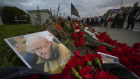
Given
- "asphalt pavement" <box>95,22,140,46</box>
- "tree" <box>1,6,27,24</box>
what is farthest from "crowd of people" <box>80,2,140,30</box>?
"tree" <box>1,6,27,24</box>

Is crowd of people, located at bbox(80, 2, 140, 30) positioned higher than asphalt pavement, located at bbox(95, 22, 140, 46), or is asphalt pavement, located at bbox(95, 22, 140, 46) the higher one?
crowd of people, located at bbox(80, 2, 140, 30)

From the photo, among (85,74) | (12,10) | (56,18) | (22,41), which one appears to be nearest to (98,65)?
(85,74)

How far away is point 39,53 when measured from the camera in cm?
53

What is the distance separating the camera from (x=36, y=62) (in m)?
0.47

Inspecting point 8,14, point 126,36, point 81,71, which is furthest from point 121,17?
point 8,14

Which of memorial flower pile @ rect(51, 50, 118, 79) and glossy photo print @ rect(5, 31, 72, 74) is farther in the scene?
glossy photo print @ rect(5, 31, 72, 74)

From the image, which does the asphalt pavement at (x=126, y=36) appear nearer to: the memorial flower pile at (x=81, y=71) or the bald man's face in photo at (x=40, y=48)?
the memorial flower pile at (x=81, y=71)

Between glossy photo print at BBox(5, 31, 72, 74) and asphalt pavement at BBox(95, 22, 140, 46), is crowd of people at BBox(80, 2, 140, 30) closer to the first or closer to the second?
asphalt pavement at BBox(95, 22, 140, 46)

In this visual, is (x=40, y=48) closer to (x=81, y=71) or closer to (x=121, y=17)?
(x=81, y=71)

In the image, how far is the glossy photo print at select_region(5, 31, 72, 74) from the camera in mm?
468

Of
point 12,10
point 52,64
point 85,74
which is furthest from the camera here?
point 12,10

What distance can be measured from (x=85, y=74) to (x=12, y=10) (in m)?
11.9

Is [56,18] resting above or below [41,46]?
above

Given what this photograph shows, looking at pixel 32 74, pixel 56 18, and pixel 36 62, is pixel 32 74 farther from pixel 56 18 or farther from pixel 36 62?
pixel 56 18
